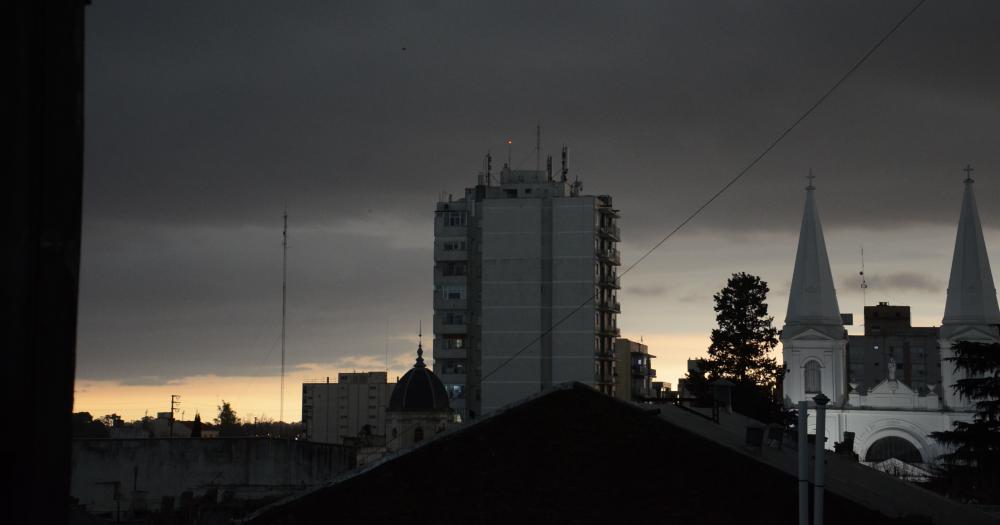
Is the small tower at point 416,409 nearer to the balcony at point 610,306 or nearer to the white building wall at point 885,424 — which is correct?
the balcony at point 610,306

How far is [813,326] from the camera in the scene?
436 feet

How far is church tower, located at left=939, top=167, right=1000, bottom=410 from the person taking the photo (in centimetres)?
12775

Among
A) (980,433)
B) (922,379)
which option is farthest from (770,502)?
(922,379)

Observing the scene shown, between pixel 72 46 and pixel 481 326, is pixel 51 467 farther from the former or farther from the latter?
pixel 481 326

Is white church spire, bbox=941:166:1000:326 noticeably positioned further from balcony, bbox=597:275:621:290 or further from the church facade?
balcony, bbox=597:275:621:290

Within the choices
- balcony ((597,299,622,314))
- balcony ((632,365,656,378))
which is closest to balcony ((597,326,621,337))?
Answer: balcony ((597,299,622,314))

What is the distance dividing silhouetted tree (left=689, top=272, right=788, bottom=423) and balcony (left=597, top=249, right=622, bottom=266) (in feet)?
44.7

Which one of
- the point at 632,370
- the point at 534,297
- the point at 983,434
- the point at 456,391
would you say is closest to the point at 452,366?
the point at 456,391

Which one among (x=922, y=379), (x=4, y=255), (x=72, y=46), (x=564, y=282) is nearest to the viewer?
(x=4, y=255)

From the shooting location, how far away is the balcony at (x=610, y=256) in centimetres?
11925

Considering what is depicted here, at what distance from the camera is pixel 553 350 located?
113m

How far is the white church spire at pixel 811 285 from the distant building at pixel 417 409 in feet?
160

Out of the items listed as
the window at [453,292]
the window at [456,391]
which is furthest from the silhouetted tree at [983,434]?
the window at [453,292]

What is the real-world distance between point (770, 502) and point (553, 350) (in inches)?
3322
